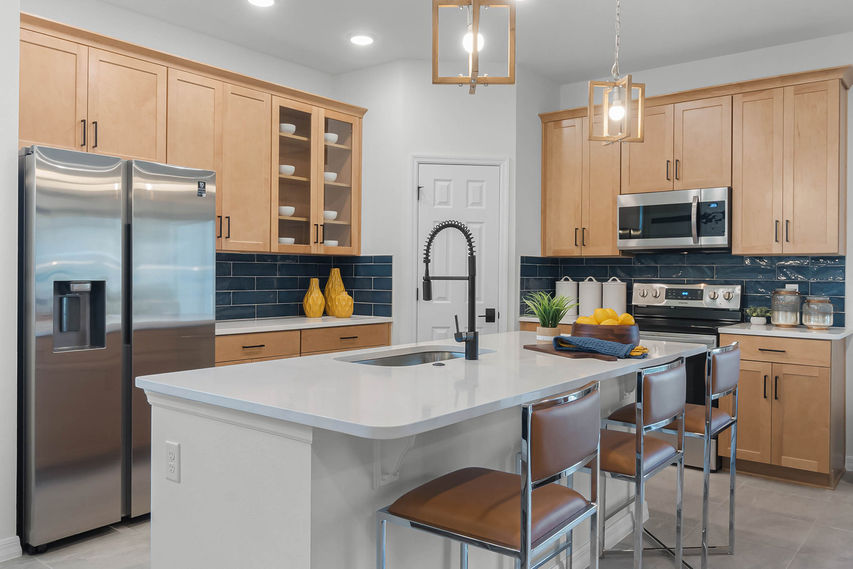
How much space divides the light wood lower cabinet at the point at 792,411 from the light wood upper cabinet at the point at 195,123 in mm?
3416

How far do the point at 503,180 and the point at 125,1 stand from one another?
108 inches

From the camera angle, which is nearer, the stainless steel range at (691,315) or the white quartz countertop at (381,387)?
the white quartz countertop at (381,387)

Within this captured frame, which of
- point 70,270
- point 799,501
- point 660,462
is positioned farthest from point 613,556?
point 70,270

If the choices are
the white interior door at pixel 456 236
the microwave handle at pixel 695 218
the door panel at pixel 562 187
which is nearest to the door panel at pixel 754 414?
the microwave handle at pixel 695 218

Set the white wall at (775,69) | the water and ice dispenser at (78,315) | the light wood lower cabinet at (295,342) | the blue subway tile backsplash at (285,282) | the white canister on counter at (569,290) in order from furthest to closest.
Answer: the white canister on counter at (569,290) → the blue subway tile backsplash at (285,282) → the white wall at (775,69) → the light wood lower cabinet at (295,342) → the water and ice dispenser at (78,315)

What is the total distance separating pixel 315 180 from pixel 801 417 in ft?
11.4

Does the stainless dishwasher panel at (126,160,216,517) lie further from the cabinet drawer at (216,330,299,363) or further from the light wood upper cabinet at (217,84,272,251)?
the light wood upper cabinet at (217,84,272,251)

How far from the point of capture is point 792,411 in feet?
12.8

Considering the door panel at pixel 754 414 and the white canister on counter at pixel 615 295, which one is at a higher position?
the white canister on counter at pixel 615 295

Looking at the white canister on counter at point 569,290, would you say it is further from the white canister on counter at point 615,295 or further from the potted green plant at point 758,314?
the potted green plant at point 758,314

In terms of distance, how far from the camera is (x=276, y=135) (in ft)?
14.4

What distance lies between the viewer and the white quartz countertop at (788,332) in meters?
3.81

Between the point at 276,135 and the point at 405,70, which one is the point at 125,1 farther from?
the point at 405,70

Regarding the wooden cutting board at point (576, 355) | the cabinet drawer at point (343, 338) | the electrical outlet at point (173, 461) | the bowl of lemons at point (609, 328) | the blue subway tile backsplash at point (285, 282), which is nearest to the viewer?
the electrical outlet at point (173, 461)
